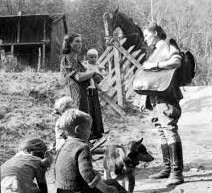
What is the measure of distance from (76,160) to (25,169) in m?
0.54

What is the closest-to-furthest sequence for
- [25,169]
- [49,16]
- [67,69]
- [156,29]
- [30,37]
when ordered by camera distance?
[25,169] → [156,29] → [67,69] → [49,16] → [30,37]

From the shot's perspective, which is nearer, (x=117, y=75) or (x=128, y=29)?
(x=117, y=75)

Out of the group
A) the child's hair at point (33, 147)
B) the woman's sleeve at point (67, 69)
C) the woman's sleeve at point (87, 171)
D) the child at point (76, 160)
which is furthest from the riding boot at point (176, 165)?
the woman's sleeve at point (87, 171)

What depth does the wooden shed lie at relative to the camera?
89.8 ft

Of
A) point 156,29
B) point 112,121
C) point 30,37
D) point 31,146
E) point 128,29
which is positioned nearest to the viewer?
point 31,146

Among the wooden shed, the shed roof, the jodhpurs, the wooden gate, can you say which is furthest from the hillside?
the shed roof

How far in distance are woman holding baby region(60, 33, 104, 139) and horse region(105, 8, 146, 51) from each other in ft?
27.6

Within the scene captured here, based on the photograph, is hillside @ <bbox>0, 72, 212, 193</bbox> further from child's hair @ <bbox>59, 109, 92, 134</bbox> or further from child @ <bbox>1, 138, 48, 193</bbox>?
child's hair @ <bbox>59, 109, 92, 134</bbox>

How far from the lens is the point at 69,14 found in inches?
1383

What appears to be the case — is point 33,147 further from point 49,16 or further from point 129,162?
point 49,16

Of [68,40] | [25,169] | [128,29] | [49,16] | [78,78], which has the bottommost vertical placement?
[25,169]

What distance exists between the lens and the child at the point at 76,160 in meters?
2.94

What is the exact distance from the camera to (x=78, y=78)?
488 centimetres

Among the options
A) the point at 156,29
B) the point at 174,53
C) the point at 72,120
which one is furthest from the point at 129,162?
the point at 156,29
